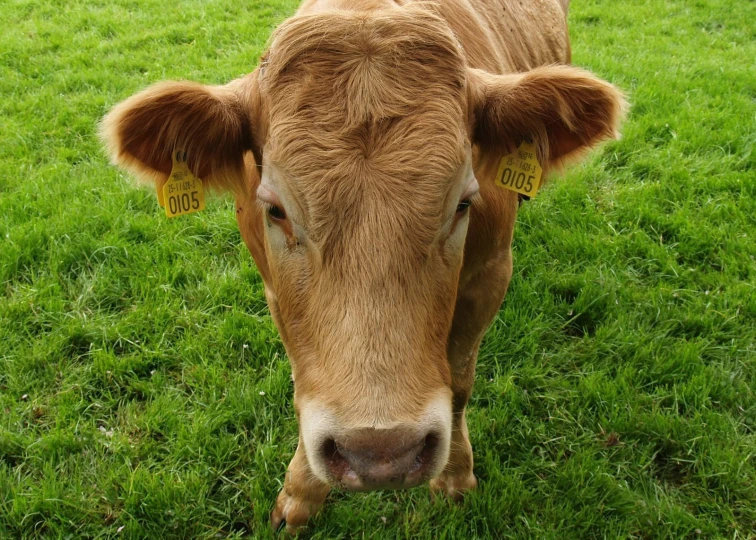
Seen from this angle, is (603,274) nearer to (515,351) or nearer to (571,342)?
(571,342)

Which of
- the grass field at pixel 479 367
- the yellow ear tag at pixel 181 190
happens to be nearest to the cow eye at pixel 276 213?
the yellow ear tag at pixel 181 190

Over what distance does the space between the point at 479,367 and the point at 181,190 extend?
81.9 inches

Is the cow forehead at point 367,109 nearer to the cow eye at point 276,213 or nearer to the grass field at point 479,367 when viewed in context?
the cow eye at point 276,213

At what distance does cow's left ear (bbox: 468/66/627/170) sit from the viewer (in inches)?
85.0

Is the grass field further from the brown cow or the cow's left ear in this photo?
the cow's left ear

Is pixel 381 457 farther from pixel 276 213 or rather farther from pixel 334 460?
pixel 276 213

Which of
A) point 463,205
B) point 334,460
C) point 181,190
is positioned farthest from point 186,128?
point 334,460

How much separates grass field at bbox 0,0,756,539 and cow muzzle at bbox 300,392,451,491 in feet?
3.76

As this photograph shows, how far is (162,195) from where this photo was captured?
229 centimetres

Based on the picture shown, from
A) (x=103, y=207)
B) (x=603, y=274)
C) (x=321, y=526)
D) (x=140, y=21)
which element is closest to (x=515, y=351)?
(x=603, y=274)

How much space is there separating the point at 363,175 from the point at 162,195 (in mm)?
917

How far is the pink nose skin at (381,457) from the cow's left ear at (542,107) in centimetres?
117

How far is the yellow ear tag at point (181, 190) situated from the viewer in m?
2.27

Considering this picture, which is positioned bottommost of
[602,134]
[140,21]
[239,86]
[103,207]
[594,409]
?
[594,409]
